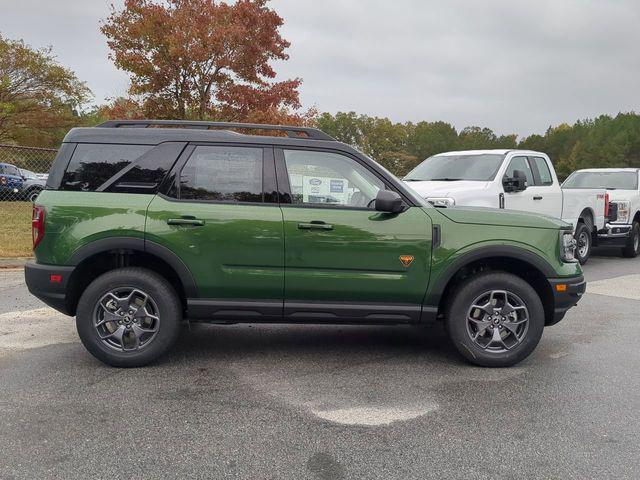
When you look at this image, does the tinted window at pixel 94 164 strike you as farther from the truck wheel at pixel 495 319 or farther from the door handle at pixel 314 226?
the truck wheel at pixel 495 319

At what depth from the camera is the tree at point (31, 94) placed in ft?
72.4

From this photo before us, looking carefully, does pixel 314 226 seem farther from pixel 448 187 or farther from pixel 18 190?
pixel 18 190

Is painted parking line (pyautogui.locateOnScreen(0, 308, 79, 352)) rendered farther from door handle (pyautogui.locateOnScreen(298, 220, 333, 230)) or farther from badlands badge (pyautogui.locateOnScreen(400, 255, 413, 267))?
badlands badge (pyautogui.locateOnScreen(400, 255, 413, 267))

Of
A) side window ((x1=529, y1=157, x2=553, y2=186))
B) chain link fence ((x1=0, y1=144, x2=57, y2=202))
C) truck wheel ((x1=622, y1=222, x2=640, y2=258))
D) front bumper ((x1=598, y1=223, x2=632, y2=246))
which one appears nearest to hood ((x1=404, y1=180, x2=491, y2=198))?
side window ((x1=529, y1=157, x2=553, y2=186))

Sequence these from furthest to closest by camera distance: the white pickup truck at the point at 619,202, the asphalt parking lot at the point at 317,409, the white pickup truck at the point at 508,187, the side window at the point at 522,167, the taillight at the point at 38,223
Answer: the white pickup truck at the point at 619,202 → the side window at the point at 522,167 → the white pickup truck at the point at 508,187 → the taillight at the point at 38,223 → the asphalt parking lot at the point at 317,409

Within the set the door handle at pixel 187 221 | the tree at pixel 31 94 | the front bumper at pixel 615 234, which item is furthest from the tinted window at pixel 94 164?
the tree at pixel 31 94

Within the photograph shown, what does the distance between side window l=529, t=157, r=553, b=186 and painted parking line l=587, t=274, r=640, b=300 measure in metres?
2.00

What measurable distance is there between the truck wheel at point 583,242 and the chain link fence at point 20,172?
14.0 meters

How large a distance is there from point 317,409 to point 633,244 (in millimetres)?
11195

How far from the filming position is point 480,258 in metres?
4.56

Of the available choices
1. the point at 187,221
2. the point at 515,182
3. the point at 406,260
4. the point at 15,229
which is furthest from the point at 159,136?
the point at 15,229

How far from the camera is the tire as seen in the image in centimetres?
445

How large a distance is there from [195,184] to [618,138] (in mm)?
96012

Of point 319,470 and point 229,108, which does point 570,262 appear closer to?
point 319,470
